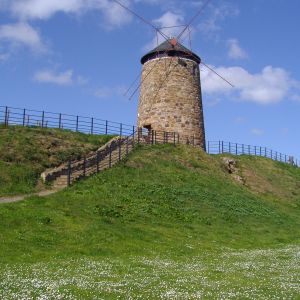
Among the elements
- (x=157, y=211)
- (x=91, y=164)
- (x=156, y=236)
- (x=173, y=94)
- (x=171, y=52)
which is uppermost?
(x=171, y=52)

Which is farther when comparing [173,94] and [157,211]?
[173,94]

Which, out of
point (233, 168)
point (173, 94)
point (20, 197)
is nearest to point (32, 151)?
point (20, 197)

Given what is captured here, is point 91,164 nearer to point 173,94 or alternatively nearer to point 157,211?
point 157,211

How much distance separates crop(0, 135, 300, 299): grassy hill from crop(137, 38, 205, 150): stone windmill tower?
391 cm

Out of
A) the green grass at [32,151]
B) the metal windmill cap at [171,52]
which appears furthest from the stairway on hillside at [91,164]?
the metal windmill cap at [171,52]

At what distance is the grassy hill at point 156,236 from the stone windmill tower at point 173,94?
3910mm

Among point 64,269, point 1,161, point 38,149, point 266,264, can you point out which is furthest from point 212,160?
point 64,269

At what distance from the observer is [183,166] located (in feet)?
105

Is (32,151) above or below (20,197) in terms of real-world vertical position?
above

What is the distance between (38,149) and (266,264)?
18368 mm

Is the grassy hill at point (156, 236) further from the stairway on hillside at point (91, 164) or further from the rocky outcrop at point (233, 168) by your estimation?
the stairway on hillside at point (91, 164)

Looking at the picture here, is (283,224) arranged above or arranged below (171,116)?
below

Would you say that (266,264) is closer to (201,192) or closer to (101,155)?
(201,192)

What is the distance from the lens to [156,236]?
61.9 feet
